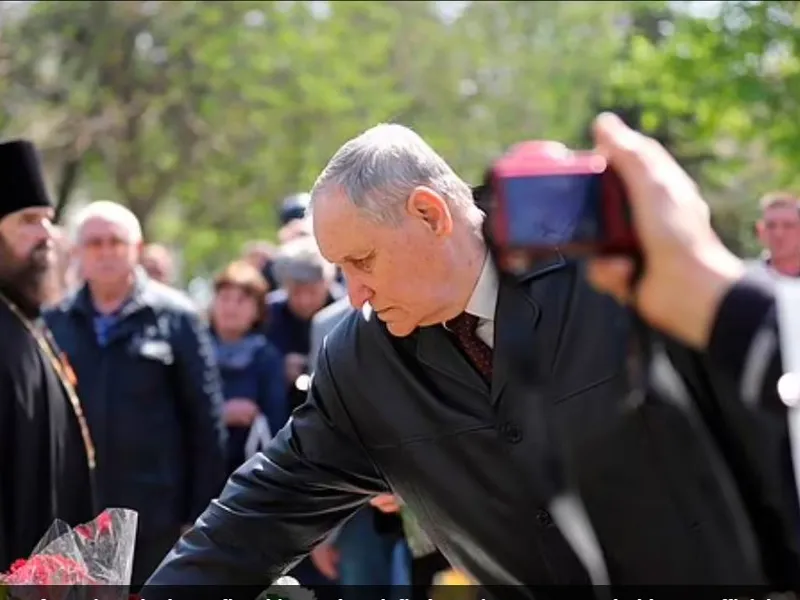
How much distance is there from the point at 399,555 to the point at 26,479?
1.88 metres

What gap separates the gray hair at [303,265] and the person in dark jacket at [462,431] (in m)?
4.53

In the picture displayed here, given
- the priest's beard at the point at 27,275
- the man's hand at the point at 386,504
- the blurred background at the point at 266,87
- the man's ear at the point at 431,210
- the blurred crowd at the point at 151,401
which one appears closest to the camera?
the man's ear at the point at 431,210

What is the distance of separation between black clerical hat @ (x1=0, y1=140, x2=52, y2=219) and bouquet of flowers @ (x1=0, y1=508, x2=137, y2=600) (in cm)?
301

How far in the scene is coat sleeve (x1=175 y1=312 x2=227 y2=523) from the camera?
283 inches

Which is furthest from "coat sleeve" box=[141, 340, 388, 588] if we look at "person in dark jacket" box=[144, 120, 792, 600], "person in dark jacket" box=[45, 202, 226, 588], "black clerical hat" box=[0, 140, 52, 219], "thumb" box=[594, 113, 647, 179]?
"person in dark jacket" box=[45, 202, 226, 588]

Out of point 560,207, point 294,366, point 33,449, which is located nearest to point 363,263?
point 560,207

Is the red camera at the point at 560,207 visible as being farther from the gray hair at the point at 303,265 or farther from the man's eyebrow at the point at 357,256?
the gray hair at the point at 303,265

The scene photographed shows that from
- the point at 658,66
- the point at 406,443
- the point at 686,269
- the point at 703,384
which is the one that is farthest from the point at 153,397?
the point at 658,66

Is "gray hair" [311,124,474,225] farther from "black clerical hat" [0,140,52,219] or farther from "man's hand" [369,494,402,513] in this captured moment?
"black clerical hat" [0,140,52,219]

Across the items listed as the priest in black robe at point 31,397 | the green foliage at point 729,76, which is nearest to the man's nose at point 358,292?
the priest in black robe at point 31,397

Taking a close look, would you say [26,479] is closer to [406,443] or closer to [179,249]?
[406,443]

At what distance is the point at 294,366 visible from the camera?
332 inches

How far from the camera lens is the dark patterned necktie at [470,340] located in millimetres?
3314

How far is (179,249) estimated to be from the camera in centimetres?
3206
